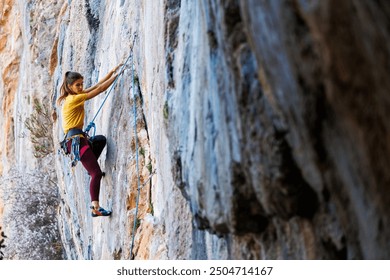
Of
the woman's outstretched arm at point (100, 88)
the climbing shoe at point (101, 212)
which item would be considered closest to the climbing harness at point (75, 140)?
the woman's outstretched arm at point (100, 88)

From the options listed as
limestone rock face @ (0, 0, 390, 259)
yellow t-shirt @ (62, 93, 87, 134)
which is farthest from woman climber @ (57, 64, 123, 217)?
limestone rock face @ (0, 0, 390, 259)

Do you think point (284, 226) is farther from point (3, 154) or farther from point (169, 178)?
point (3, 154)

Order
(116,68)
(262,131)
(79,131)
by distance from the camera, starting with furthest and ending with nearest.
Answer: (79,131) → (116,68) → (262,131)

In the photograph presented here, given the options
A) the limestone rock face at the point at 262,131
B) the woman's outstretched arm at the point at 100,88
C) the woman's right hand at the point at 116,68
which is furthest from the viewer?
the woman's right hand at the point at 116,68

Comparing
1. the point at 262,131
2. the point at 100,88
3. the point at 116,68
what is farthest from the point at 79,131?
the point at 262,131

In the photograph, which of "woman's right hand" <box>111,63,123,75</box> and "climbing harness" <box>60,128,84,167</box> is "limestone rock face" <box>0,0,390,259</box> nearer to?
"woman's right hand" <box>111,63,123,75</box>

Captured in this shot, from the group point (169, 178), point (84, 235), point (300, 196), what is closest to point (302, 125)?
point (300, 196)

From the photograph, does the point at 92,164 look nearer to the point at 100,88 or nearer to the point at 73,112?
the point at 73,112

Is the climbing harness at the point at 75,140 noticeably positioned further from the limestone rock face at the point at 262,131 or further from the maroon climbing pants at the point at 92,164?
the limestone rock face at the point at 262,131

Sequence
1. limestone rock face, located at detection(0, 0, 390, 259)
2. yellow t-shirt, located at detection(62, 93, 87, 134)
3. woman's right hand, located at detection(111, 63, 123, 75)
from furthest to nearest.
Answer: yellow t-shirt, located at detection(62, 93, 87, 134)
woman's right hand, located at detection(111, 63, 123, 75)
limestone rock face, located at detection(0, 0, 390, 259)

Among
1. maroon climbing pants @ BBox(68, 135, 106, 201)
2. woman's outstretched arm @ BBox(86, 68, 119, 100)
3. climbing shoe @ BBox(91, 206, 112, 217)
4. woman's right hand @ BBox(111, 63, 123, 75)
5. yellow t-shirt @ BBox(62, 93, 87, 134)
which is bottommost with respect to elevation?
climbing shoe @ BBox(91, 206, 112, 217)

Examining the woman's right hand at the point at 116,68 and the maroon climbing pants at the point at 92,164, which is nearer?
the woman's right hand at the point at 116,68

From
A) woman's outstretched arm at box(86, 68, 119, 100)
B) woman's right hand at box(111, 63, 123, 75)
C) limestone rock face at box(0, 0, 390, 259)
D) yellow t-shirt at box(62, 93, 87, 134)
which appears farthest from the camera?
yellow t-shirt at box(62, 93, 87, 134)

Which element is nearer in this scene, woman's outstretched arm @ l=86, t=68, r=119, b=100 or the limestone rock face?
the limestone rock face
